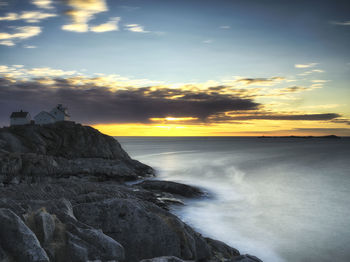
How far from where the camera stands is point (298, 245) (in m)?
18.0

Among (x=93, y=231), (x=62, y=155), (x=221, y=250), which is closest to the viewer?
(x=93, y=231)

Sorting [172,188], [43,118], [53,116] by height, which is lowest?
[172,188]

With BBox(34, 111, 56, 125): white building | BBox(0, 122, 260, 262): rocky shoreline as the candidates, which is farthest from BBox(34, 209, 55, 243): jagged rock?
BBox(34, 111, 56, 125): white building

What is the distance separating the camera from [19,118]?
206 ft

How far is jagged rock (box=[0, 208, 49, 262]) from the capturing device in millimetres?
6211

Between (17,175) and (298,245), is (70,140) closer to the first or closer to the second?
(17,175)

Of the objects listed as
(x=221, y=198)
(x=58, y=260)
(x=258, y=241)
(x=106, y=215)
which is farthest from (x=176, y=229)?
(x=221, y=198)

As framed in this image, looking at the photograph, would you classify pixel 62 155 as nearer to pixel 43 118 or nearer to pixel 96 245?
pixel 43 118

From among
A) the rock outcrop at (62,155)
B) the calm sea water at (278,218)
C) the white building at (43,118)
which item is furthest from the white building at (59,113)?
the calm sea water at (278,218)

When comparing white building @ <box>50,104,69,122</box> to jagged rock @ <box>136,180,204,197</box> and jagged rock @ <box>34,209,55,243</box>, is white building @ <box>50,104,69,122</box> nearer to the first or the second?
jagged rock @ <box>136,180,204,197</box>

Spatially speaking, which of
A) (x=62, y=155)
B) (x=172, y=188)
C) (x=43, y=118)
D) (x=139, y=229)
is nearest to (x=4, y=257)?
(x=139, y=229)

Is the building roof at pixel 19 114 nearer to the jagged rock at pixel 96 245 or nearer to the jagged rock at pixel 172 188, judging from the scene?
A: the jagged rock at pixel 172 188

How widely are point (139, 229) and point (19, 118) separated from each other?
6502 centimetres

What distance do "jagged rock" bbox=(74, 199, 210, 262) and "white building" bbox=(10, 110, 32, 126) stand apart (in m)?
62.4
